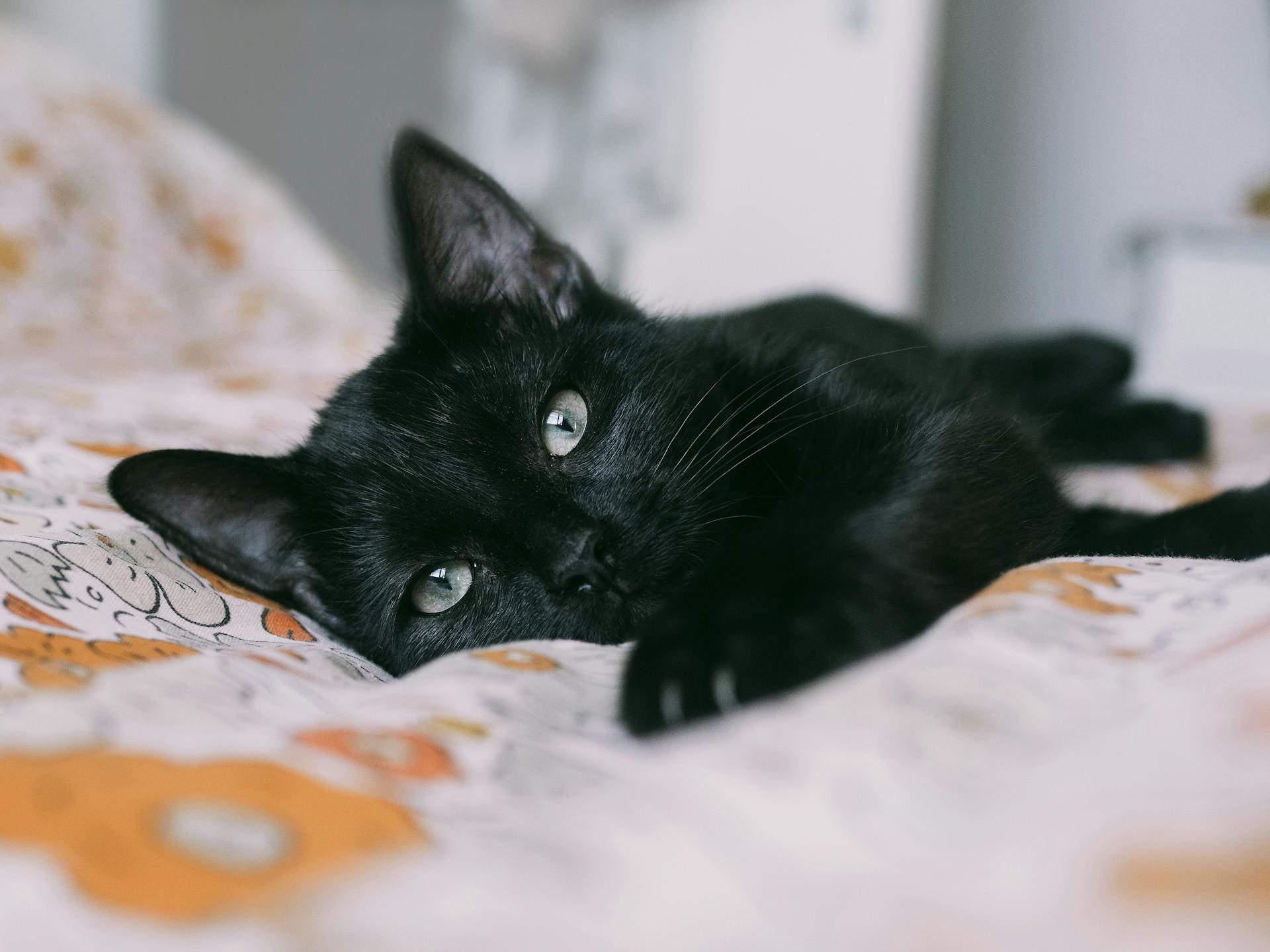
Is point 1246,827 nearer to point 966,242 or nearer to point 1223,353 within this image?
point 1223,353

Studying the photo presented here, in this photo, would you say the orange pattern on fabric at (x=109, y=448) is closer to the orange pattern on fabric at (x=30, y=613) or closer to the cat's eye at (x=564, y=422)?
the orange pattern on fabric at (x=30, y=613)

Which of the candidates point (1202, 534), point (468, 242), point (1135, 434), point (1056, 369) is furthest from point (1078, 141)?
point (468, 242)

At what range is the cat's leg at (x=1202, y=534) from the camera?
94 cm

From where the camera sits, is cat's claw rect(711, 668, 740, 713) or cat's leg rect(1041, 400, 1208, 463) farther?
cat's leg rect(1041, 400, 1208, 463)

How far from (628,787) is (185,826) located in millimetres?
184

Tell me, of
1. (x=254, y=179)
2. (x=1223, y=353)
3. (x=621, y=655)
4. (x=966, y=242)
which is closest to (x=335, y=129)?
(x=254, y=179)

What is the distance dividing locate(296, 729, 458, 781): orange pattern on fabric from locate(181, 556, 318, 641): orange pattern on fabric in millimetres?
386

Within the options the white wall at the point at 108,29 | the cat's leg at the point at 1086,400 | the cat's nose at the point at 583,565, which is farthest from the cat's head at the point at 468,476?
the white wall at the point at 108,29

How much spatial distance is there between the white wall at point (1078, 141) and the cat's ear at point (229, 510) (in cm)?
347

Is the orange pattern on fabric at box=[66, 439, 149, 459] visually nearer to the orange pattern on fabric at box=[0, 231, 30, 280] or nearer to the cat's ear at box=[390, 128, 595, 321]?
the cat's ear at box=[390, 128, 595, 321]

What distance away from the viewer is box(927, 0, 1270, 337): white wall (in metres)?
3.57

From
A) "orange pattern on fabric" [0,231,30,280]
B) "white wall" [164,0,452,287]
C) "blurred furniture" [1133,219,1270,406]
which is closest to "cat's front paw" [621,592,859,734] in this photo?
"orange pattern on fabric" [0,231,30,280]

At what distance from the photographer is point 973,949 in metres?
0.31

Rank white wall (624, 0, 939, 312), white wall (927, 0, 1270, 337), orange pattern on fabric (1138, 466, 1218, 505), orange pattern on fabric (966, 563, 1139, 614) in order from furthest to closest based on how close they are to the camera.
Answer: white wall (927, 0, 1270, 337) → white wall (624, 0, 939, 312) → orange pattern on fabric (1138, 466, 1218, 505) → orange pattern on fabric (966, 563, 1139, 614)
